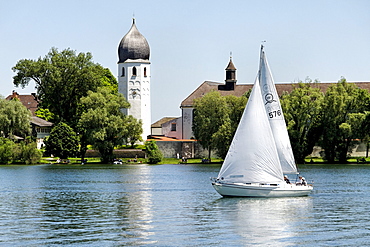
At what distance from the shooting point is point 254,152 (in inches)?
1778

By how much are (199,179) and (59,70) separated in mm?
41950

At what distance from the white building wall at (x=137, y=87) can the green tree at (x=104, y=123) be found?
1821 cm

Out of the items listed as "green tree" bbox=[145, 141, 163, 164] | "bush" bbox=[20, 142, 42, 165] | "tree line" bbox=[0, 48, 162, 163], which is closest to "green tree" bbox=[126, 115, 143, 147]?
"tree line" bbox=[0, 48, 162, 163]

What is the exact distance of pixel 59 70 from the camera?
104000 mm

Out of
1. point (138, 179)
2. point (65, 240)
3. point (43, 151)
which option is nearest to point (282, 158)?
point (65, 240)

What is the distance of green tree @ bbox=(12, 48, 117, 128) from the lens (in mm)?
104312

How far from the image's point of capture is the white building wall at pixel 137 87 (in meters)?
122

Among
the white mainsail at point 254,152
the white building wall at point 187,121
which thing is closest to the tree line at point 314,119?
the white building wall at point 187,121

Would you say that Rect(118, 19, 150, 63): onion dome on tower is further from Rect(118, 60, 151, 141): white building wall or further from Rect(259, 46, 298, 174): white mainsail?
Rect(259, 46, 298, 174): white mainsail

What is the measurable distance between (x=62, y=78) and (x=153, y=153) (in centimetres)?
1590

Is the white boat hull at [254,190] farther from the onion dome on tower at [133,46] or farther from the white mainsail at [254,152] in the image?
the onion dome on tower at [133,46]

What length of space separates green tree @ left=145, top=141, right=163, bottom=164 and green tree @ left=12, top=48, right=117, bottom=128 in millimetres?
10635

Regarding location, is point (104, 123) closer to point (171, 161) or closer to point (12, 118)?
point (12, 118)

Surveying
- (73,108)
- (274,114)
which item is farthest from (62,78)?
(274,114)
